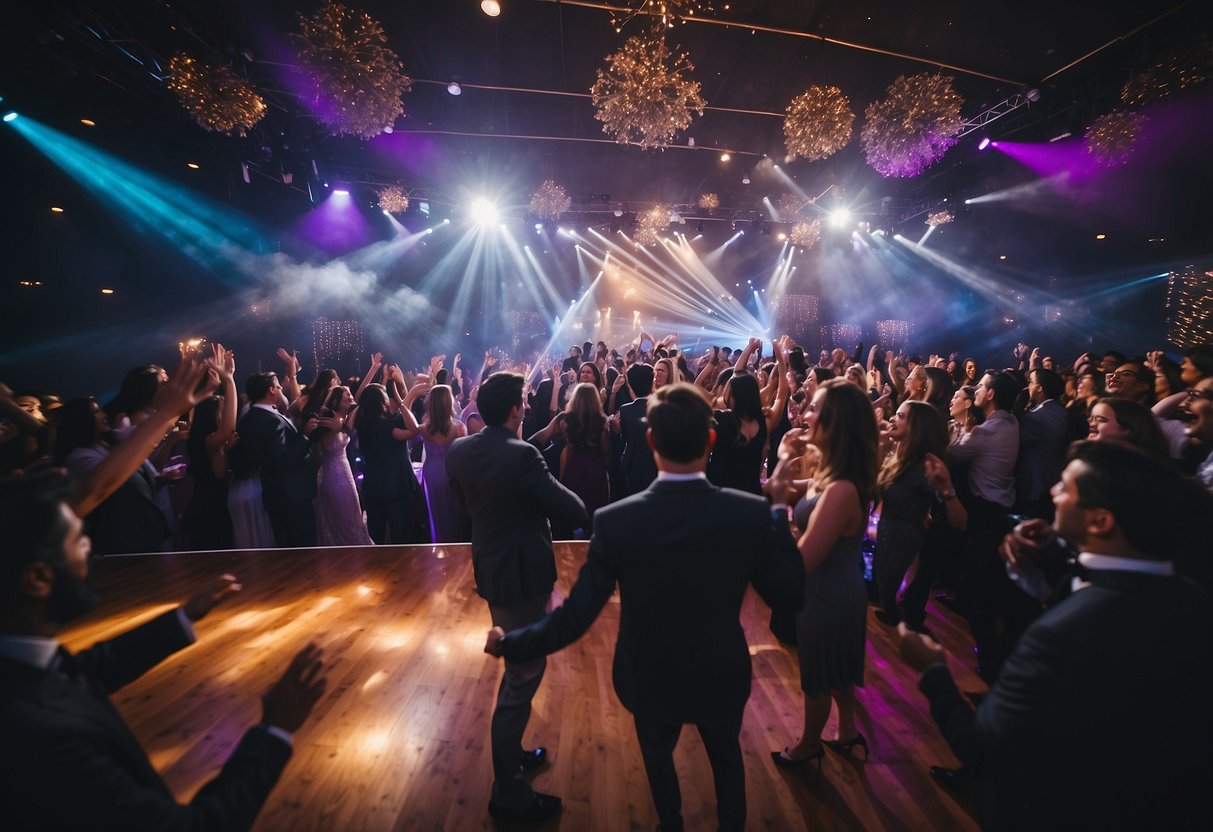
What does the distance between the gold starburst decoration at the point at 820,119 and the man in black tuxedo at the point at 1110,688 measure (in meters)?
4.14

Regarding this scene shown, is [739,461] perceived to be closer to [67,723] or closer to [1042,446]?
[1042,446]

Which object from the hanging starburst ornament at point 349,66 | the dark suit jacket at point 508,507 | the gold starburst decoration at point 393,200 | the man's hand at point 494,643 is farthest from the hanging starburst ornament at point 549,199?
the man's hand at point 494,643

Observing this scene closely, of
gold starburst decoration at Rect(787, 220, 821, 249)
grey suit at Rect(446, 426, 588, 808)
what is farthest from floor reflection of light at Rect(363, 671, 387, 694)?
gold starburst decoration at Rect(787, 220, 821, 249)

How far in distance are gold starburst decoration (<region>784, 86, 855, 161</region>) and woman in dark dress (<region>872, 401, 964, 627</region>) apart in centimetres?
287

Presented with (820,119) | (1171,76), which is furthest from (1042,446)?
(1171,76)

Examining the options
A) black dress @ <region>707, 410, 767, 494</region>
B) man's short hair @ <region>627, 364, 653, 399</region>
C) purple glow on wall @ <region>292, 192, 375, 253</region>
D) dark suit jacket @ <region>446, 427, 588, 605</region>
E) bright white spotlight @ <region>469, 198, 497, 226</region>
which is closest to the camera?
dark suit jacket @ <region>446, 427, 588, 605</region>

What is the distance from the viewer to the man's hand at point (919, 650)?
112cm

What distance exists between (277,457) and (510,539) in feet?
8.82

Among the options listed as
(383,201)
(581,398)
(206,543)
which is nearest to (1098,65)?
(581,398)

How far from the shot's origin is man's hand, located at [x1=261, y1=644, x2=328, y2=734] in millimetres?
969

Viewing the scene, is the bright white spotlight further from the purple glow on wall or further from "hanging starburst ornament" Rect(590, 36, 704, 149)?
"hanging starburst ornament" Rect(590, 36, 704, 149)

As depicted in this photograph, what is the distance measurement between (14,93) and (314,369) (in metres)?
5.67

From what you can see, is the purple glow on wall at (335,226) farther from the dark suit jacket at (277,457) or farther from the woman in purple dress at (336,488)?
the dark suit jacket at (277,457)

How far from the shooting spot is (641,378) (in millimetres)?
3965
